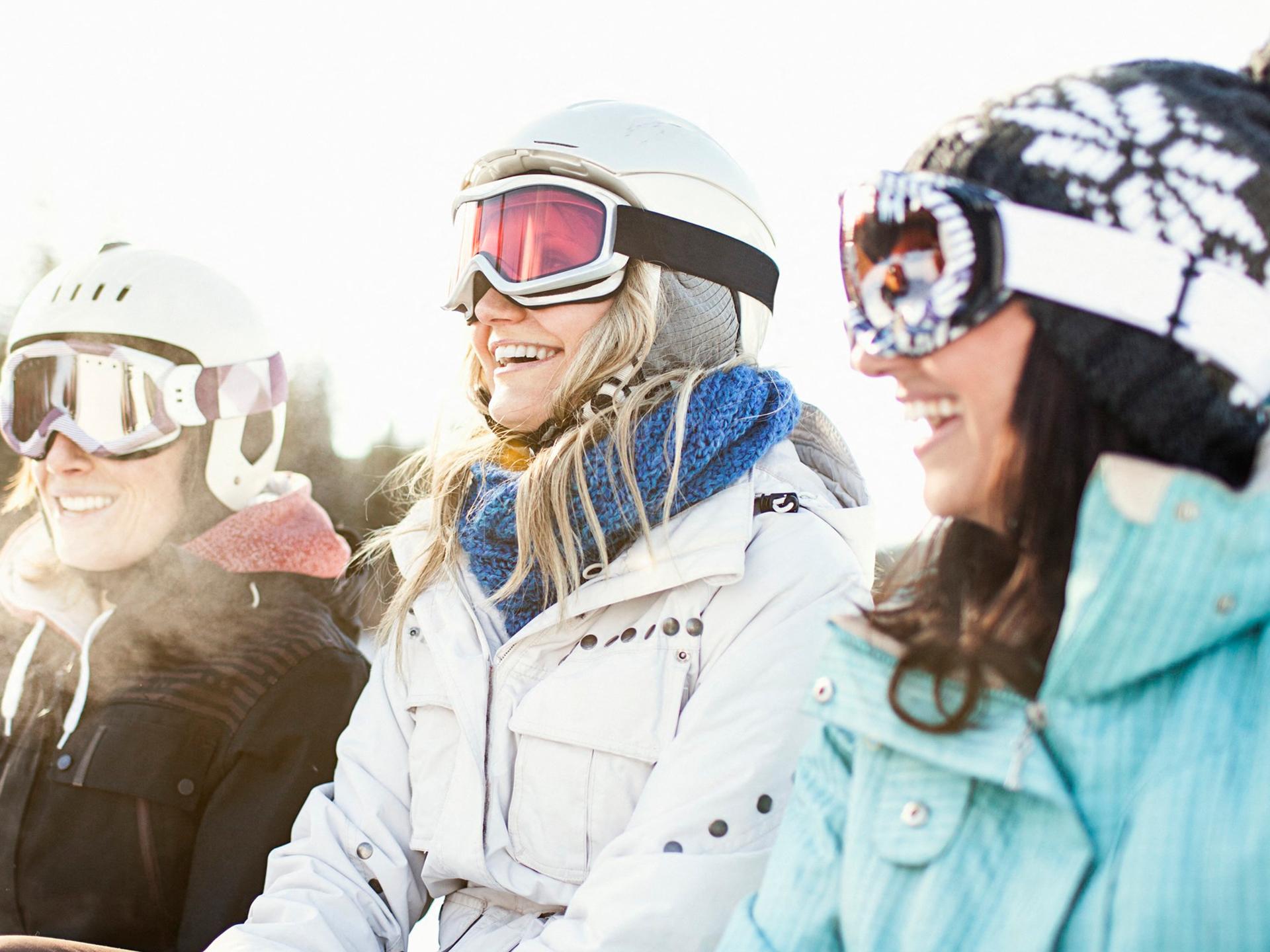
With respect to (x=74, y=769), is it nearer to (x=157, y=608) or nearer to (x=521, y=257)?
(x=157, y=608)

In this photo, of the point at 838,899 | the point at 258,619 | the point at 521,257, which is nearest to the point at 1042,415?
the point at 838,899

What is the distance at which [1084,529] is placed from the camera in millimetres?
1309

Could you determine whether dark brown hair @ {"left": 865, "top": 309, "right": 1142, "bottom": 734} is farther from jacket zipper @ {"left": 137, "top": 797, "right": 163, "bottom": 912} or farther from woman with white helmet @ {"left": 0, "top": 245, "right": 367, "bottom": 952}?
jacket zipper @ {"left": 137, "top": 797, "right": 163, "bottom": 912}

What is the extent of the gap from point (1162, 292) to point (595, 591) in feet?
4.31

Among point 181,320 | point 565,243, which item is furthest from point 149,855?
point 565,243

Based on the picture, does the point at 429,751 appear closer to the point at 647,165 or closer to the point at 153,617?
the point at 153,617

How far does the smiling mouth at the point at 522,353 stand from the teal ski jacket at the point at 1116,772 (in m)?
1.38

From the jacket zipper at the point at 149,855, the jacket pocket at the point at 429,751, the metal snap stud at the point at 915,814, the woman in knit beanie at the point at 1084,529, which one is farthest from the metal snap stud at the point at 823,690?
the jacket zipper at the point at 149,855

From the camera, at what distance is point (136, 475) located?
322cm

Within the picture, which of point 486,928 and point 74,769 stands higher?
point 486,928

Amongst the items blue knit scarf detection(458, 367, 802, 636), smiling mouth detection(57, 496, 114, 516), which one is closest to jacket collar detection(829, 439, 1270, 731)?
blue knit scarf detection(458, 367, 802, 636)

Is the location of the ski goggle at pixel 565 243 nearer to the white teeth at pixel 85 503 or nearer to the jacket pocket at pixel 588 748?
the jacket pocket at pixel 588 748

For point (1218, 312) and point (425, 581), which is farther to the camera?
point (425, 581)

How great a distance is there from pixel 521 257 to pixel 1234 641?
1741mm
